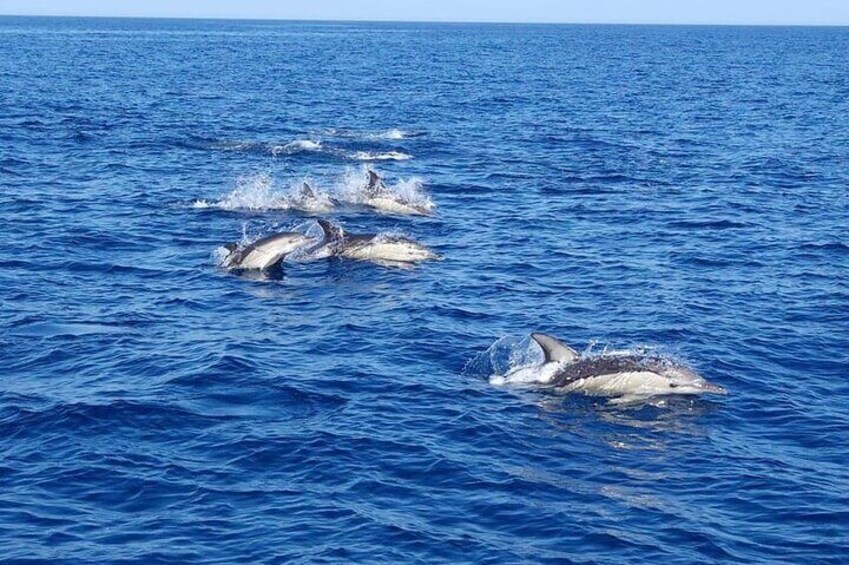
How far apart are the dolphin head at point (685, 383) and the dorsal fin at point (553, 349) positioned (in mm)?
1876

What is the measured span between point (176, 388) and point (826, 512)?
39.5ft

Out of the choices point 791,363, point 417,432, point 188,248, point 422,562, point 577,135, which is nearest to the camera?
point 422,562

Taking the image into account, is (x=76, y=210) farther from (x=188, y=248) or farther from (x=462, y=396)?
(x=462, y=396)

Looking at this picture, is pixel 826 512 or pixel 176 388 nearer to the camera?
pixel 826 512

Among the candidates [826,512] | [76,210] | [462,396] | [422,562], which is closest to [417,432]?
[462,396]

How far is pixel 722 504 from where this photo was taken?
18609 millimetres

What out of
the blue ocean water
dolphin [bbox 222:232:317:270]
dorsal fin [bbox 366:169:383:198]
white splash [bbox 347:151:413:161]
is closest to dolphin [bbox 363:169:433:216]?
dorsal fin [bbox 366:169:383:198]

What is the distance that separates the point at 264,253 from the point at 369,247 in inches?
121

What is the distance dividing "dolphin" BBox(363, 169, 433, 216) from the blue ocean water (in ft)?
2.90

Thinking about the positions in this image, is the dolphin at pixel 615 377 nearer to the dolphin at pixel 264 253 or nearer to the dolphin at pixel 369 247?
the dolphin at pixel 369 247

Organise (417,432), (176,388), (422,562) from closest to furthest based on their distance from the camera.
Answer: (422,562)
(417,432)
(176,388)

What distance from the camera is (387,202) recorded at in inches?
1613

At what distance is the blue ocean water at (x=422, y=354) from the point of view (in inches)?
699

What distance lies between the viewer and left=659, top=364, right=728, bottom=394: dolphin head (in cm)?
2317
